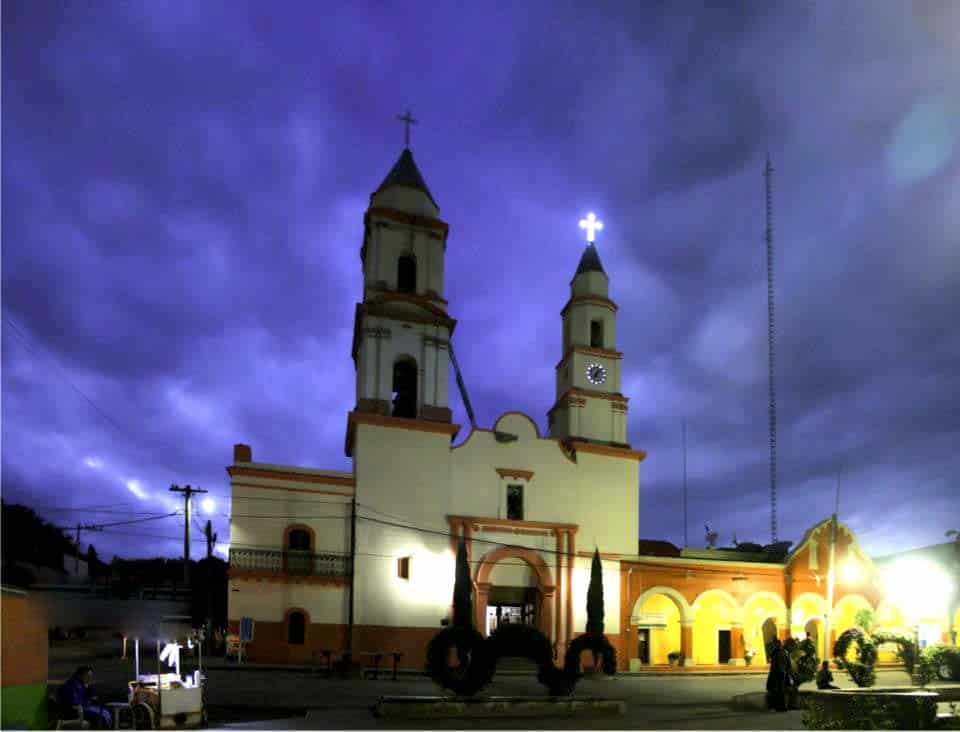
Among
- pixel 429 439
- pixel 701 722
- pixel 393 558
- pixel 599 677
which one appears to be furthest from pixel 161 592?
pixel 701 722

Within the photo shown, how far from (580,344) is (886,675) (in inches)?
739

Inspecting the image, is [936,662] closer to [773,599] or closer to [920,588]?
[773,599]

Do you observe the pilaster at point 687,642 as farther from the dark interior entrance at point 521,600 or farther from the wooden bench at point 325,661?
the wooden bench at point 325,661

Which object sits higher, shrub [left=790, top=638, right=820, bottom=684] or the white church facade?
the white church facade

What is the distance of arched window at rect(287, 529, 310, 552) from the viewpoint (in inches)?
1161

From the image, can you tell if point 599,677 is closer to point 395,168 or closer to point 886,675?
point 886,675

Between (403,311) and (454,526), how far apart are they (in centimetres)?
919

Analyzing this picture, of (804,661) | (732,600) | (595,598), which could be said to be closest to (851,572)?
(732,600)

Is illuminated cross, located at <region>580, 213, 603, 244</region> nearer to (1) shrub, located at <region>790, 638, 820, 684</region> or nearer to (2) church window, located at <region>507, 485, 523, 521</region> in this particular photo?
(2) church window, located at <region>507, 485, 523, 521</region>

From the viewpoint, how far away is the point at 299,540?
29.7 meters

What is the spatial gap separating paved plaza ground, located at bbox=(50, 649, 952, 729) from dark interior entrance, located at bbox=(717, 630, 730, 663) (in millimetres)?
4945

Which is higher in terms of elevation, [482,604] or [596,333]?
[596,333]

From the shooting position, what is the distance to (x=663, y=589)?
33969mm

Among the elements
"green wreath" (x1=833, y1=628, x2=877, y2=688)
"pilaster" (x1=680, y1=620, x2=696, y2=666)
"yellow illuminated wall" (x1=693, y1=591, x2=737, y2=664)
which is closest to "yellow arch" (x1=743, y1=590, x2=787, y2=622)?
"yellow illuminated wall" (x1=693, y1=591, x2=737, y2=664)
